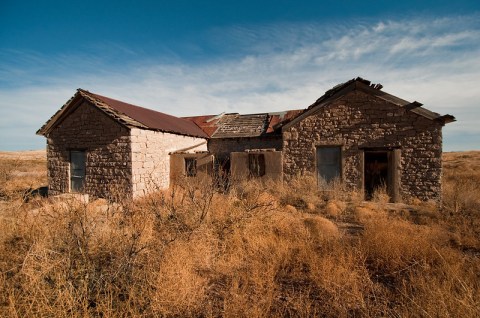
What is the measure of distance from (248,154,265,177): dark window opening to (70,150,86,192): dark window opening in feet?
23.1

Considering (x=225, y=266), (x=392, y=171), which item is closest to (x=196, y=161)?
(x=225, y=266)

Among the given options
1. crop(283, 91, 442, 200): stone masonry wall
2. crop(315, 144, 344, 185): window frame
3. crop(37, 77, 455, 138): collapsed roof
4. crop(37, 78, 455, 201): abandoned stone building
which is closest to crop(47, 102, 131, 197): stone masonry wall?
crop(37, 78, 455, 201): abandoned stone building

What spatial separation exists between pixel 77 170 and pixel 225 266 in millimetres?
9222

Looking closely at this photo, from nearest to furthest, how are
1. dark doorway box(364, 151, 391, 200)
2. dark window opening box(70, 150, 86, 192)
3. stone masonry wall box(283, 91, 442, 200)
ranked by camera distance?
stone masonry wall box(283, 91, 442, 200)
dark window opening box(70, 150, 86, 192)
dark doorway box(364, 151, 391, 200)

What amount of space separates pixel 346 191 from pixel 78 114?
11.4 meters

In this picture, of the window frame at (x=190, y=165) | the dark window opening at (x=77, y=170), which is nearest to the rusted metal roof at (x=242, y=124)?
the window frame at (x=190, y=165)

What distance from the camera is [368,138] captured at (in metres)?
9.45

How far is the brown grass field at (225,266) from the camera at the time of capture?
2.79 metres

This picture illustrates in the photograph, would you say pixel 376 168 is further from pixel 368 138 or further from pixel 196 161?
pixel 196 161

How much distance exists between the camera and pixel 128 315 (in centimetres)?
276

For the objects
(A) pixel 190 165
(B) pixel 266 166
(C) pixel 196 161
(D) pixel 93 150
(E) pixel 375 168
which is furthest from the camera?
(A) pixel 190 165

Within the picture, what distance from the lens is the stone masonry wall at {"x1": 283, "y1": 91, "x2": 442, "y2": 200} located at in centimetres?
886

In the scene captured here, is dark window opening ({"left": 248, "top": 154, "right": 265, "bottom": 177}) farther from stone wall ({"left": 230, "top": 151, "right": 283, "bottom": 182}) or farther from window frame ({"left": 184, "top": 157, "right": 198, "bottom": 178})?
window frame ({"left": 184, "top": 157, "right": 198, "bottom": 178})

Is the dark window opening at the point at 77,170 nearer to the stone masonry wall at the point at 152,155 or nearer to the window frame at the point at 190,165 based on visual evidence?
the stone masonry wall at the point at 152,155
